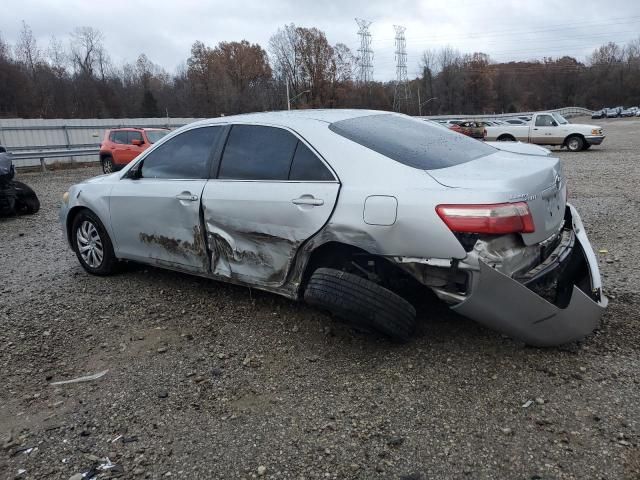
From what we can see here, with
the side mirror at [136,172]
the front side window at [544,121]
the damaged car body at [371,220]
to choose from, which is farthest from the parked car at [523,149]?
the front side window at [544,121]

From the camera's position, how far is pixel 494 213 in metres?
2.71

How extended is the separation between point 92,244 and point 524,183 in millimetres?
3996

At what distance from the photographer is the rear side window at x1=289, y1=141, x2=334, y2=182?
10.8ft

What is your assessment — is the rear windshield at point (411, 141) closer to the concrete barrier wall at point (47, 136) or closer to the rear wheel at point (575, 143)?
the rear wheel at point (575, 143)

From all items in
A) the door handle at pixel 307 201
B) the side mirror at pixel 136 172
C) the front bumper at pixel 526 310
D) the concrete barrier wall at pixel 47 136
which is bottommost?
the front bumper at pixel 526 310

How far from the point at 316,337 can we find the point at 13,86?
62.4 meters

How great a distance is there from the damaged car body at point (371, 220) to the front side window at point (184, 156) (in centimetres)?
1

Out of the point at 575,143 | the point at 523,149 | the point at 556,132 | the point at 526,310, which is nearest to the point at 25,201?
the point at 523,149

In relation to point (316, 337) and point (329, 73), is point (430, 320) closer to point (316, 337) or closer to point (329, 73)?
point (316, 337)

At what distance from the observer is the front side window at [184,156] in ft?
13.2

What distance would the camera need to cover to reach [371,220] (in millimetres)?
2984

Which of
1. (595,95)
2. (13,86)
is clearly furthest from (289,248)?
(595,95)

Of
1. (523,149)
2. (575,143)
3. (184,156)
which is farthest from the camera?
(575,143)

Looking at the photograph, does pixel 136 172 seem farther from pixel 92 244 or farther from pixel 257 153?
pixel 257 153
